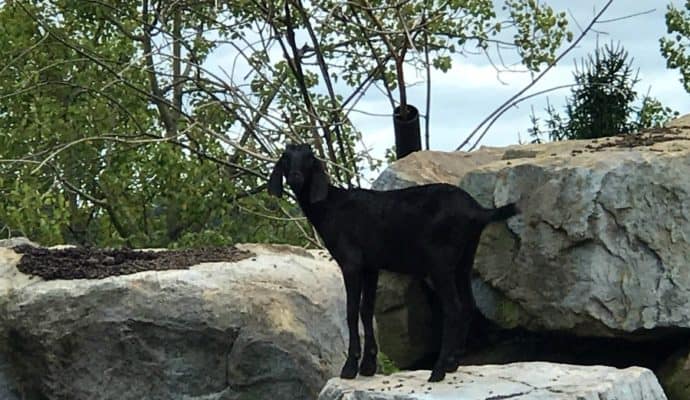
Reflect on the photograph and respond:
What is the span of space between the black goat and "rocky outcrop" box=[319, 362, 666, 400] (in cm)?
13

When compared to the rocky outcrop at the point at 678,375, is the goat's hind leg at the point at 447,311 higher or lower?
higher

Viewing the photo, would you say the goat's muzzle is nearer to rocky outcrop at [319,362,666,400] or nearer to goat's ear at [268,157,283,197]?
goat's ear at [268,157,283,197]

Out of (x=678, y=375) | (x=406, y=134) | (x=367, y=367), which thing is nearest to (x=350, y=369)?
(x=367, y=367)

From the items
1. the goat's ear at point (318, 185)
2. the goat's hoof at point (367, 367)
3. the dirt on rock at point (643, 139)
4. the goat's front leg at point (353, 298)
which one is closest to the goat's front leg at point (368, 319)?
the goat's hoof at point (367, 367)

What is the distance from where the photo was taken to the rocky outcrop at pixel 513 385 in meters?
5.00

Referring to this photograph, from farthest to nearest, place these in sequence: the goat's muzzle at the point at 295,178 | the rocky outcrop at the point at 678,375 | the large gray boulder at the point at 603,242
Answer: the rocky outcrop at the point at 678,375 < the large gray boulder at the point at 603,242 < the goat's muzzle at the point at 295,178

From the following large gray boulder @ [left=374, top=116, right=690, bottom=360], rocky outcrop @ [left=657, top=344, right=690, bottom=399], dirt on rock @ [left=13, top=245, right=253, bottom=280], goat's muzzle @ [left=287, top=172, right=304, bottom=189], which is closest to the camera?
goat's muzzle @ [left=287, top=172, right=304, bottom=189]

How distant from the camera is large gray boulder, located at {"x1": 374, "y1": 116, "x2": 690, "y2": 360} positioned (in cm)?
655

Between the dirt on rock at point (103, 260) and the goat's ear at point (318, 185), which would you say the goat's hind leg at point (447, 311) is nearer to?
the goat's ear at point (318, 185)

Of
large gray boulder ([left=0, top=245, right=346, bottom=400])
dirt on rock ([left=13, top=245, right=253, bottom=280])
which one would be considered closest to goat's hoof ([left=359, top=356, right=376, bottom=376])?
large gray boulder ([left=0, top=245, right=346, bottom=400])

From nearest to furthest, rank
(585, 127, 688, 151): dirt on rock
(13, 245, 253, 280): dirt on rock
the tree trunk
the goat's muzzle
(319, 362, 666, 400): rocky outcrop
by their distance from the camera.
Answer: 1. (319, 362, 666, 400): rocky outcrop
2. the goat's muzzle
3. (13, 245, 253, 280): dirt on rock
4. (585, 127, 688, 151): dirt on rock
5. the tree trunk

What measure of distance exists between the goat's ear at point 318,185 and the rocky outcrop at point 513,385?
85 cm

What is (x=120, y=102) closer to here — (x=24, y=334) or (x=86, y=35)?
(x=86, y=35)

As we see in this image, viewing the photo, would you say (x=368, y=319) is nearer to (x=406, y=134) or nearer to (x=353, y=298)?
(x=353, y=298)
